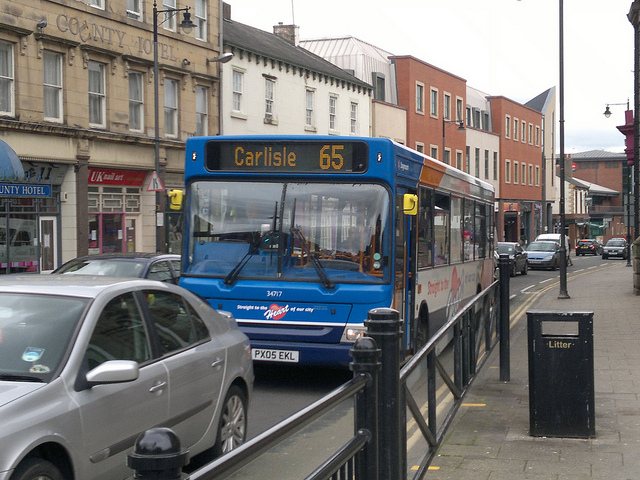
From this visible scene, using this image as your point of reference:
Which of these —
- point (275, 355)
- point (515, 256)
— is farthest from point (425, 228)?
point (515, 256)

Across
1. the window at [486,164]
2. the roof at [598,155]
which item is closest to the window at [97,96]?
the window at [486,164]

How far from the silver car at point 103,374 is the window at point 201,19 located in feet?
92.1

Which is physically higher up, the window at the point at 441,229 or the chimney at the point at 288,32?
the chimney at the point at 288,32

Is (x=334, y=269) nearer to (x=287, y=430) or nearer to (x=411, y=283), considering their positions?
(x=411, y=283)

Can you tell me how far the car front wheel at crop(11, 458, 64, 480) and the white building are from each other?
29622 mm

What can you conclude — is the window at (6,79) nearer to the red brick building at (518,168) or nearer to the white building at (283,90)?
the white building at (283,90)

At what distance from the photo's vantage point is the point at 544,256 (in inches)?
1801

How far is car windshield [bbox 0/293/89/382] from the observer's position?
4.70 metres

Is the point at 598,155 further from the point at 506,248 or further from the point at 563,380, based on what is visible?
the point at 563,380

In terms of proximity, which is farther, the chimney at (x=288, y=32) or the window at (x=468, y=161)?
the window at (x=468, y=161)

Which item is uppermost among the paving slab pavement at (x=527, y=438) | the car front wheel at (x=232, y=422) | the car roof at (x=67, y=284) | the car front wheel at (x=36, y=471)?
the car roof at (x=67, y=284)

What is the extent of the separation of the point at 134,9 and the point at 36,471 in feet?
89.7

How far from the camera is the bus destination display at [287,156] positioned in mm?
9812

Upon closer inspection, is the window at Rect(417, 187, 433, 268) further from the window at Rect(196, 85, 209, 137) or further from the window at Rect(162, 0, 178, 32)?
the window at Rect(196, 85, 209, 137)
